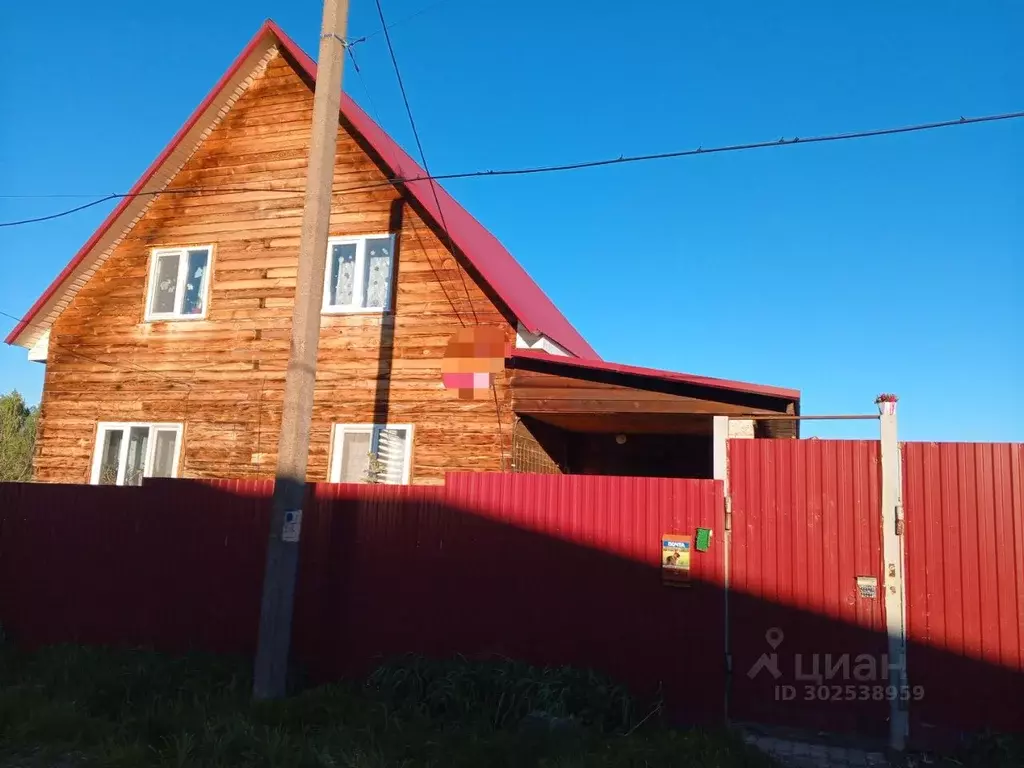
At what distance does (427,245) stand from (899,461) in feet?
21.8

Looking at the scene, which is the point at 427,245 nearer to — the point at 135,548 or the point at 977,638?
the point at 135,548

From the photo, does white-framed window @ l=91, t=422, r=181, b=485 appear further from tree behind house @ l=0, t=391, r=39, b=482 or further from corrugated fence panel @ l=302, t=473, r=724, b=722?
tree behind house @ l=0, t=391, r=39, b=482

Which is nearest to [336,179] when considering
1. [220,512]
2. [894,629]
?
[220,512]

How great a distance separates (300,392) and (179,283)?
633 cm

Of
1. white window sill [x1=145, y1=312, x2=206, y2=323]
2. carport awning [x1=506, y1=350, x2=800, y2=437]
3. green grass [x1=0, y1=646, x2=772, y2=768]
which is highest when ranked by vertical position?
white window sill [x1=145, y1=312, x2=206, y2=323]

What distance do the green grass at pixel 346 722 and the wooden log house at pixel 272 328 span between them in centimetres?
367

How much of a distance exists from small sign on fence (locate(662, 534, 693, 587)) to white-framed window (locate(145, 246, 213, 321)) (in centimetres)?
823

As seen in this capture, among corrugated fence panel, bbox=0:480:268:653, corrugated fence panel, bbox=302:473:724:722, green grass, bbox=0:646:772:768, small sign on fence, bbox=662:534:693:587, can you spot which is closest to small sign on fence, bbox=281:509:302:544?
corrugated fence panel, bbox=302:473:724:722

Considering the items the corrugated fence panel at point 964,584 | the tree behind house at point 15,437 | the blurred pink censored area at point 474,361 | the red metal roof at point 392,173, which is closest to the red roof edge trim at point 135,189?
the red metal roof at point 392,173

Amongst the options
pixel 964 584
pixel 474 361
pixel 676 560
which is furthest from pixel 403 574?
pixel 964 584

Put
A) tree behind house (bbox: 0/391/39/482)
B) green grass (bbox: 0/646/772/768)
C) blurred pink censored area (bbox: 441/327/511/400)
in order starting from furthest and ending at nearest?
tree behind house (bbox: 0/391/39/482), blurred pink censored area (bbox: 441/327/511/400), green grass (bbox: 0/646/772/768)

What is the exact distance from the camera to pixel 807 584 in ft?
21.6

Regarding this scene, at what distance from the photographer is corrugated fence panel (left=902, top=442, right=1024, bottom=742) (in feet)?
20.2

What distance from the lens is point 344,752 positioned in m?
5.48
